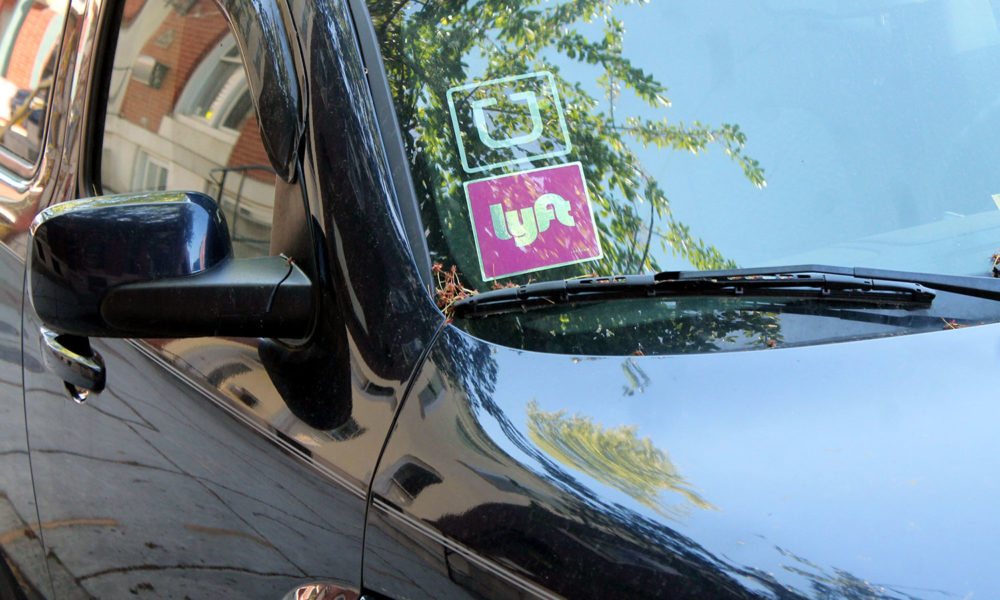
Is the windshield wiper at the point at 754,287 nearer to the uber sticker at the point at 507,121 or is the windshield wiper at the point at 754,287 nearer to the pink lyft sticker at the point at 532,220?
the pink lyft sticker at the point at 532,220

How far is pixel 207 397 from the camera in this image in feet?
5.33

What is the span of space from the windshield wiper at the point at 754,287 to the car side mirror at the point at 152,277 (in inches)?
11.3

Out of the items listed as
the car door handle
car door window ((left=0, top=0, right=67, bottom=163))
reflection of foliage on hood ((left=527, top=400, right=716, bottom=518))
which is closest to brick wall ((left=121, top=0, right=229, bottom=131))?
car door window ((left=0, top=0, right=67, bottom=163))

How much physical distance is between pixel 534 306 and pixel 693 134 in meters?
0.45

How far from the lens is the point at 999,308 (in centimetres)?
142

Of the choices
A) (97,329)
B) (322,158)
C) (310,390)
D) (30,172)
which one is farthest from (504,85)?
(30,172)

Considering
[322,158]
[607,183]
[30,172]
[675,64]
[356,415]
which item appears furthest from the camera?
[30,172]

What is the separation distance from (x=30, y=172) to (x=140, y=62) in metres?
0.46

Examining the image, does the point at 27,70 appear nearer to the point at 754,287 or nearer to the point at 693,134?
the point at 693,134

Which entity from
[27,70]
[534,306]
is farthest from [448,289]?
[27,70]

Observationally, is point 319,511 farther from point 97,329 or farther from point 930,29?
point 930,29

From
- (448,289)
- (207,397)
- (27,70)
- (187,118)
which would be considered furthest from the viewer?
(27,70)

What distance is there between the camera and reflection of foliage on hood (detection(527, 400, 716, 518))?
113 cm

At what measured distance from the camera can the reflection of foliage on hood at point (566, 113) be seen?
1.56 metres
